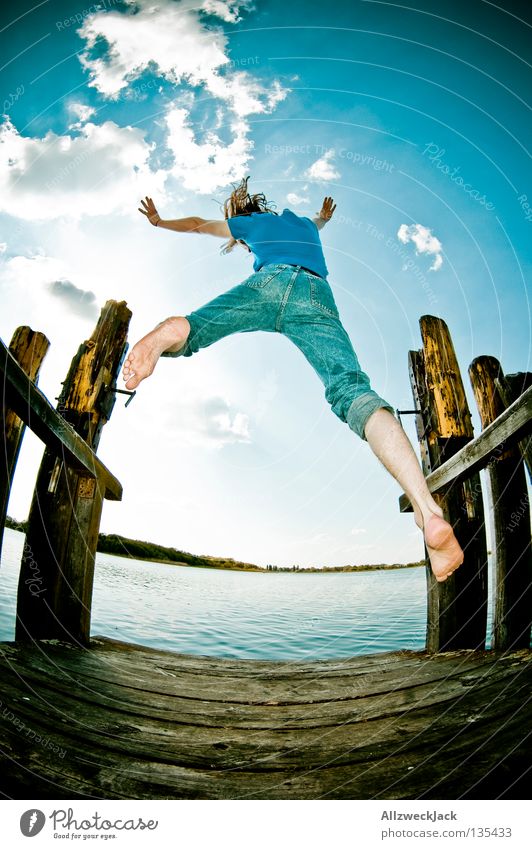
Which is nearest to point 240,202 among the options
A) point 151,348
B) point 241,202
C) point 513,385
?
point 241,202

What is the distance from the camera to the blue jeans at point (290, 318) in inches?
86.8

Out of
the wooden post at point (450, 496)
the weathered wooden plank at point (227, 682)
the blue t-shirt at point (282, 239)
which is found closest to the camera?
the weathered wooden plank at point (227, 682)

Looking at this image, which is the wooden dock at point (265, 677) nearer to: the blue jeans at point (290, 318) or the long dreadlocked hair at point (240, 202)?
the blue jeans at point (290, 318)

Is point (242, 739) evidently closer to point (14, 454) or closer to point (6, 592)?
point (14, 454)

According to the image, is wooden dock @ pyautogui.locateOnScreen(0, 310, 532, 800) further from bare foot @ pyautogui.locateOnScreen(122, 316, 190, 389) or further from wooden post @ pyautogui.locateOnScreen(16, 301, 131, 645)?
bare foot @ pyautogui.locateOnScreen(122, 316, 190, 389)

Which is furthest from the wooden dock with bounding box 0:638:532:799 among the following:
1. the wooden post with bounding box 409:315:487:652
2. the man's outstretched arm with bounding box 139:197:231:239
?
the man's outstretched arm with bounding box 139:197:231:239

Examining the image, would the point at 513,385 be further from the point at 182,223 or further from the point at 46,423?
the point at 46,423

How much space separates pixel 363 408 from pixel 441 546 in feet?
2.36

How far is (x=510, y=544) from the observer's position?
3.52 metres

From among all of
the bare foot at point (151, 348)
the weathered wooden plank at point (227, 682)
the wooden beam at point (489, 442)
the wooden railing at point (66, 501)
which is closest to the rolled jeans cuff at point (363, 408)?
Result: the wooden beam at point (489, 442)

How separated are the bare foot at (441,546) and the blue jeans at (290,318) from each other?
703 millimetres
